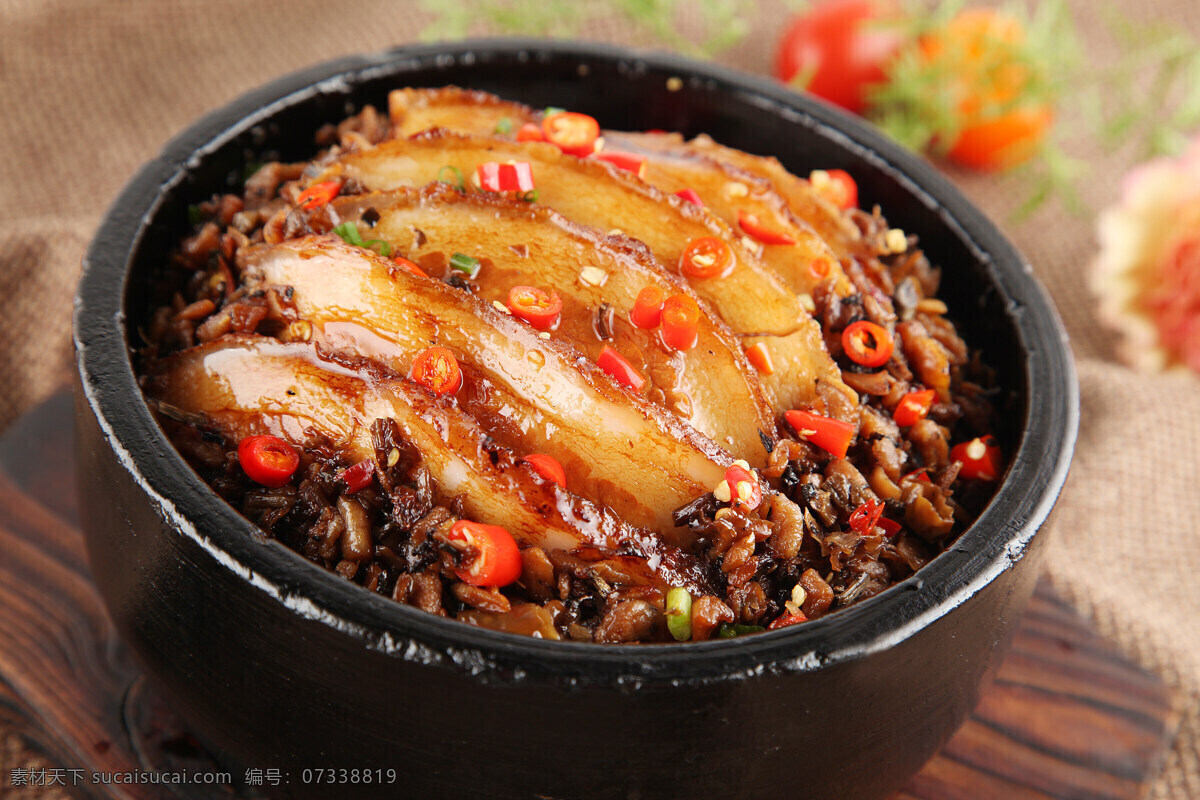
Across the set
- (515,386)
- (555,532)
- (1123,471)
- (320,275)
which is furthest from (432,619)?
(1123,471)

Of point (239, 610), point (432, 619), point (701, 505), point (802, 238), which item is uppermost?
point (802, 238)

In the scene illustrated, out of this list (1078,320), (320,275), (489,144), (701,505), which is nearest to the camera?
(701,505)

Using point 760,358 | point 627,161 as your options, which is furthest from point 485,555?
point 627,161

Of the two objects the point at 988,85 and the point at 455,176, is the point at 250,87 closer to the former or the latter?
the point at 455,176

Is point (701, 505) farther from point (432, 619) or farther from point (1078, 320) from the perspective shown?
point (1078, 320)

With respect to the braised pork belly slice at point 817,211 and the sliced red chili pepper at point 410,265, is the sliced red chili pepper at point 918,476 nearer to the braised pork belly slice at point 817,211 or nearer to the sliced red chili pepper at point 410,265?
the braised pork belly slice at point 817,211

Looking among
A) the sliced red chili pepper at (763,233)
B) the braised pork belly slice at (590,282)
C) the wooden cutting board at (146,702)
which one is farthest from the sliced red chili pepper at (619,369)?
the wooden cutting board at (146,702)

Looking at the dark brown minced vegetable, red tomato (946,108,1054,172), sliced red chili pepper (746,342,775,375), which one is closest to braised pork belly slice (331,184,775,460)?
the dark brown minced vegetable
